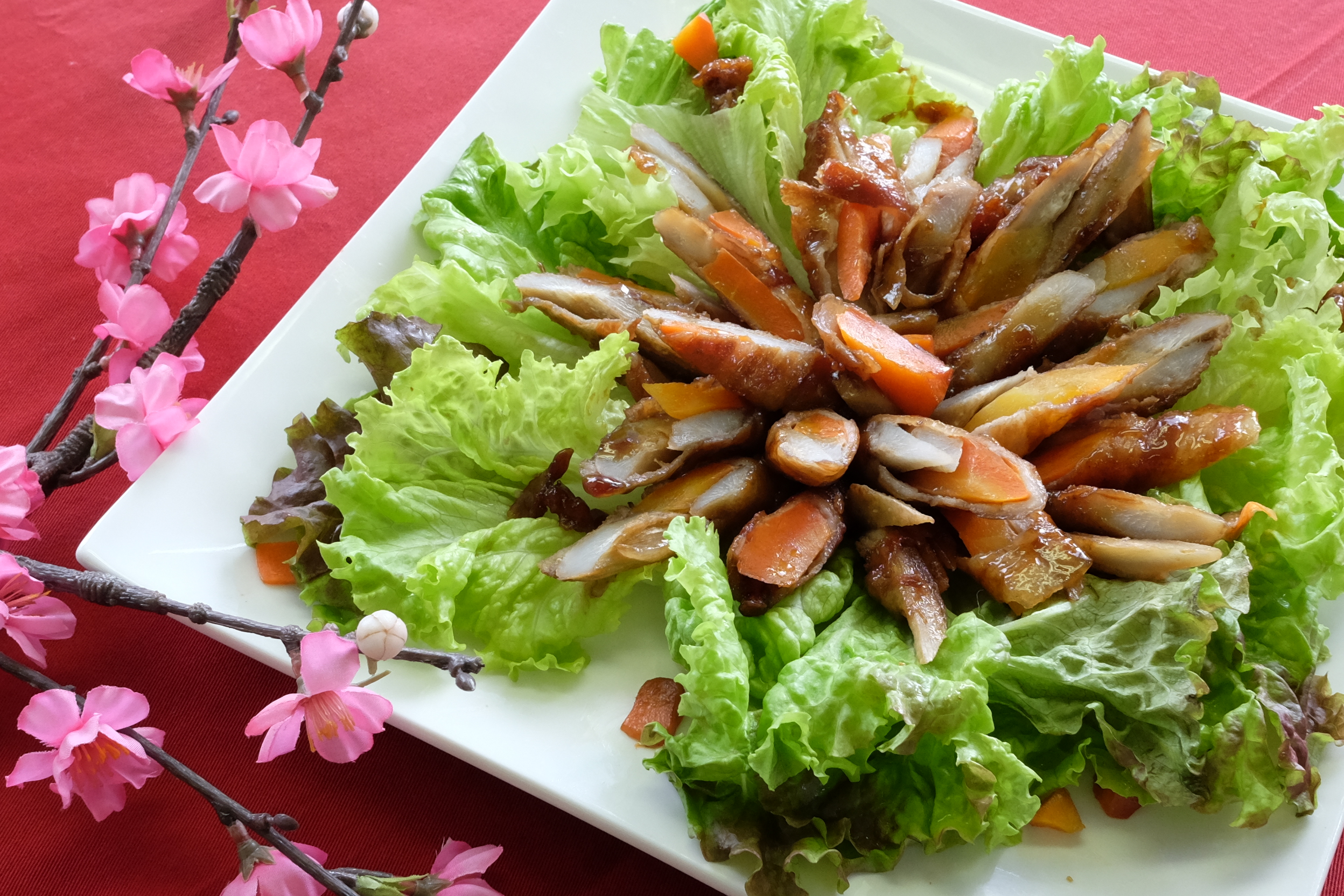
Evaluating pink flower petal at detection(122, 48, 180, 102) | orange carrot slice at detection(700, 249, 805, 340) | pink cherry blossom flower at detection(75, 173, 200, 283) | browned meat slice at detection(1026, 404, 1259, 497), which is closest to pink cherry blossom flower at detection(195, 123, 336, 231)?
pink flower petal at detection(122, 48, 180, 102)

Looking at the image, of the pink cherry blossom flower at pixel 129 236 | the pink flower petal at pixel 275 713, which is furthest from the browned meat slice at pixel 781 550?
the pink cherry blossom flower at pixel 129 236

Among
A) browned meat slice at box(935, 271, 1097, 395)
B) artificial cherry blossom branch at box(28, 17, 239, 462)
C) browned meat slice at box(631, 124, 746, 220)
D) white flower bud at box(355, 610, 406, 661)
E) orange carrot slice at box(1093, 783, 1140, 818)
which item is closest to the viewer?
white flower bud at box(355, 610, 406, 661)

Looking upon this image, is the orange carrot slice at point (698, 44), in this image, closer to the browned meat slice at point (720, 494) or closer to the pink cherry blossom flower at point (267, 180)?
the pink cherry blossom flower at point (267, 180)

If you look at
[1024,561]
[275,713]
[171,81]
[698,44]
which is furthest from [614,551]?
[698,44]

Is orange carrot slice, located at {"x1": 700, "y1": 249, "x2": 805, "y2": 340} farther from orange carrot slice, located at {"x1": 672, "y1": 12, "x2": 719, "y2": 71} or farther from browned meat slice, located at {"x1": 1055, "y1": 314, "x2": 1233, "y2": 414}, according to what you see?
orange carrot slice, located at {"x1": 672, "y1": 12, "x2": 719, "y2": 71}

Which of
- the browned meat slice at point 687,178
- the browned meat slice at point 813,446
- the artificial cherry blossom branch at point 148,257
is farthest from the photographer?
the browned meat slice at point 687,178

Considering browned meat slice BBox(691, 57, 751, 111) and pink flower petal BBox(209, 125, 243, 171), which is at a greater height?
browned meat slice BBox(691, 57, 751, 111)

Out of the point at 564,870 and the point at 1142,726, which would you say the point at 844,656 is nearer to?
the point at 1142,726
